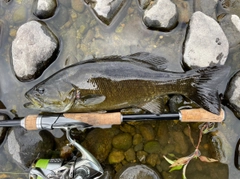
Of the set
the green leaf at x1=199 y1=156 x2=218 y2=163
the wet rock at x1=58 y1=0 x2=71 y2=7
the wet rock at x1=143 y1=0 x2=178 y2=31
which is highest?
the wet rock at x1=58 y1=0 x2=71 y2=7

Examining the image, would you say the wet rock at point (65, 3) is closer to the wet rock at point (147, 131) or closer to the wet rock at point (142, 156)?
the wet rock at point (147, 131)

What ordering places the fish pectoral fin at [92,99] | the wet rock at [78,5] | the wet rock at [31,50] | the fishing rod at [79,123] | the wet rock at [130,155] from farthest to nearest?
1. the wet rock at [78,5]
2. the wet rock at [130,155]
3. the wet rock at [31,50]
4. the fish pectoral fin at [92,99]
5. the fishing rod at [79,123]

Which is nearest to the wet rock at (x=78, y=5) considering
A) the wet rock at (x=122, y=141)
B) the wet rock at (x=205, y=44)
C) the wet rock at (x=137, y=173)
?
the wet rock at (x=205, y=44)

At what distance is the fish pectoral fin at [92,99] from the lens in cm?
354

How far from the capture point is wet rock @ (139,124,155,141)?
3949mm

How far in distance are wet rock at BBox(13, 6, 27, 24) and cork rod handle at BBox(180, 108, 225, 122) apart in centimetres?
278

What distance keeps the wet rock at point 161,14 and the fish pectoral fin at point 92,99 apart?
4.43 feet

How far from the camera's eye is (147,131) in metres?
3.95

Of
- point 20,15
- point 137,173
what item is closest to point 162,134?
point 137,173

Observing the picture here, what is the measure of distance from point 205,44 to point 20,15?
112 inches

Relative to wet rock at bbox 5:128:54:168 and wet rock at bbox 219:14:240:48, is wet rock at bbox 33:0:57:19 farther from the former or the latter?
wet rock at bbox 219:14:240:48

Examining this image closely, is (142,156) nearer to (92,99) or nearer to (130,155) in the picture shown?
(130,155)

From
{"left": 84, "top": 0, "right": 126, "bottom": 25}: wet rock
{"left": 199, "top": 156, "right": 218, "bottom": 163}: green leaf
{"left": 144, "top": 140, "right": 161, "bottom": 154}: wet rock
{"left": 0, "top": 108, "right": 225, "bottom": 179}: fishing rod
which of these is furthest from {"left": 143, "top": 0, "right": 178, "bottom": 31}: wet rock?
{"left": 199, "top": 156, "right": 218, "bottom": 163}: green leaf

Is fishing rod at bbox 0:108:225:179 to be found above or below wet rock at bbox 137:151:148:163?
above
